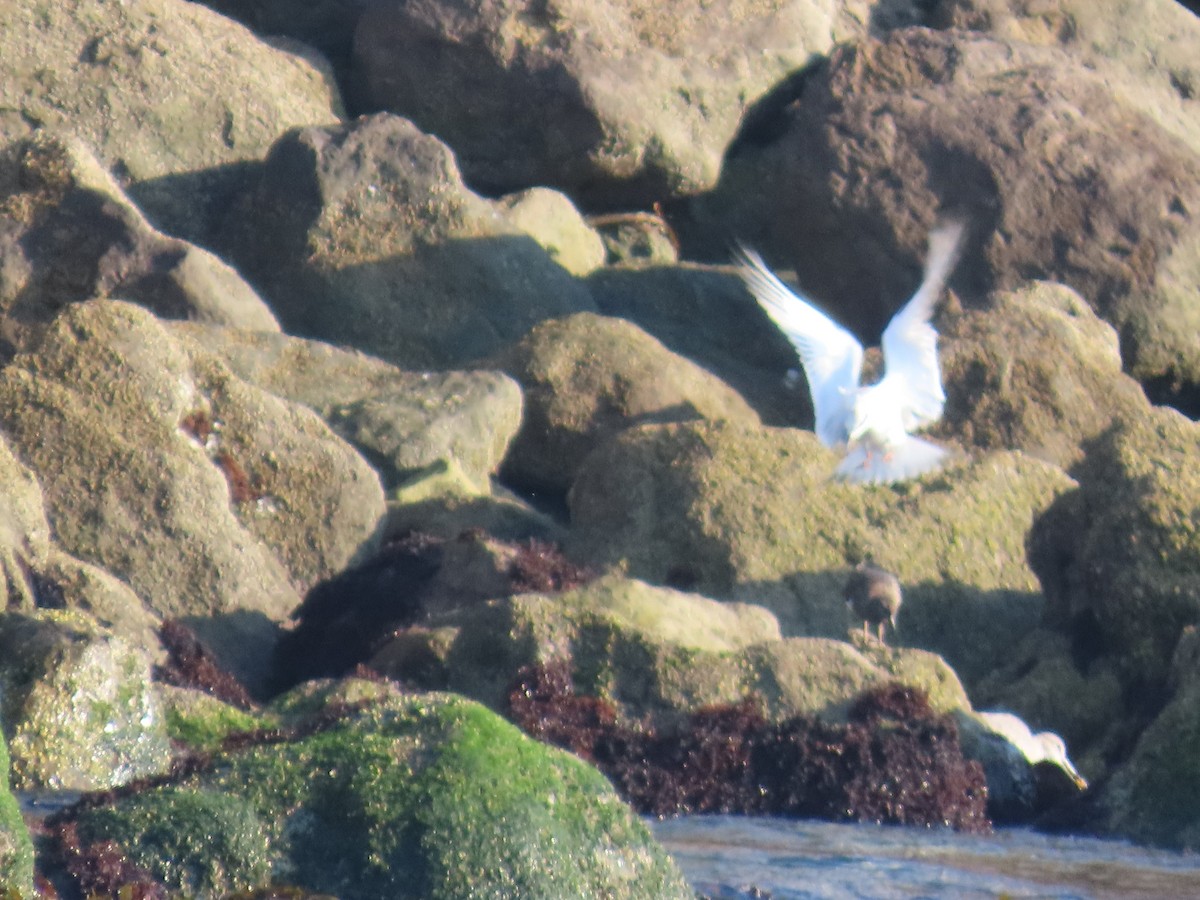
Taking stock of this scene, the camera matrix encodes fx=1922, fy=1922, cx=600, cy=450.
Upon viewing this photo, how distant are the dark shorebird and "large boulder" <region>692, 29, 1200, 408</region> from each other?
225 inches

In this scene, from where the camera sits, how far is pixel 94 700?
7.98 m

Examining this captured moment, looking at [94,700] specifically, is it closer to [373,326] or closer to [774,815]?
[774,815]

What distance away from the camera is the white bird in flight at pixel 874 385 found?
1180cm

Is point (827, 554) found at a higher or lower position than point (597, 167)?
lower

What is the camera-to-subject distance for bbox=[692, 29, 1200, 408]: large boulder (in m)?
17.0

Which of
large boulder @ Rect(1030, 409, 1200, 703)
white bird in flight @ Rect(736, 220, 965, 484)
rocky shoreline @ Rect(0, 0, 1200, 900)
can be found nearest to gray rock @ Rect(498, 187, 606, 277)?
rocky shoreline @ Rect(0, 0, 1200, 900)

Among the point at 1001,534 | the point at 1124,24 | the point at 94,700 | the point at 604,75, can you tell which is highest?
the point at 1124,24

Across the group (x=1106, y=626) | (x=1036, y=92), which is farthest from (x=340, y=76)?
(x=1106, y=626)

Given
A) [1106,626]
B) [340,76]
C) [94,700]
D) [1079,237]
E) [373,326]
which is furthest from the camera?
[340,76]

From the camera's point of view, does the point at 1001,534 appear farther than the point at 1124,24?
No

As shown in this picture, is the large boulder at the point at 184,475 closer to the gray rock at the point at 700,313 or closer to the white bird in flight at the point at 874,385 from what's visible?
the white bird in flight at the point at 874,385

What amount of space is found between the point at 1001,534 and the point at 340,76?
9.12 meters

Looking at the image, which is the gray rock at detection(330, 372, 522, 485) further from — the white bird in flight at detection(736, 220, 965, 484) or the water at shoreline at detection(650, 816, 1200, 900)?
the water at shoreline at detection(650, 816, 1200, 900)

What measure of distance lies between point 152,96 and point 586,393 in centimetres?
554
